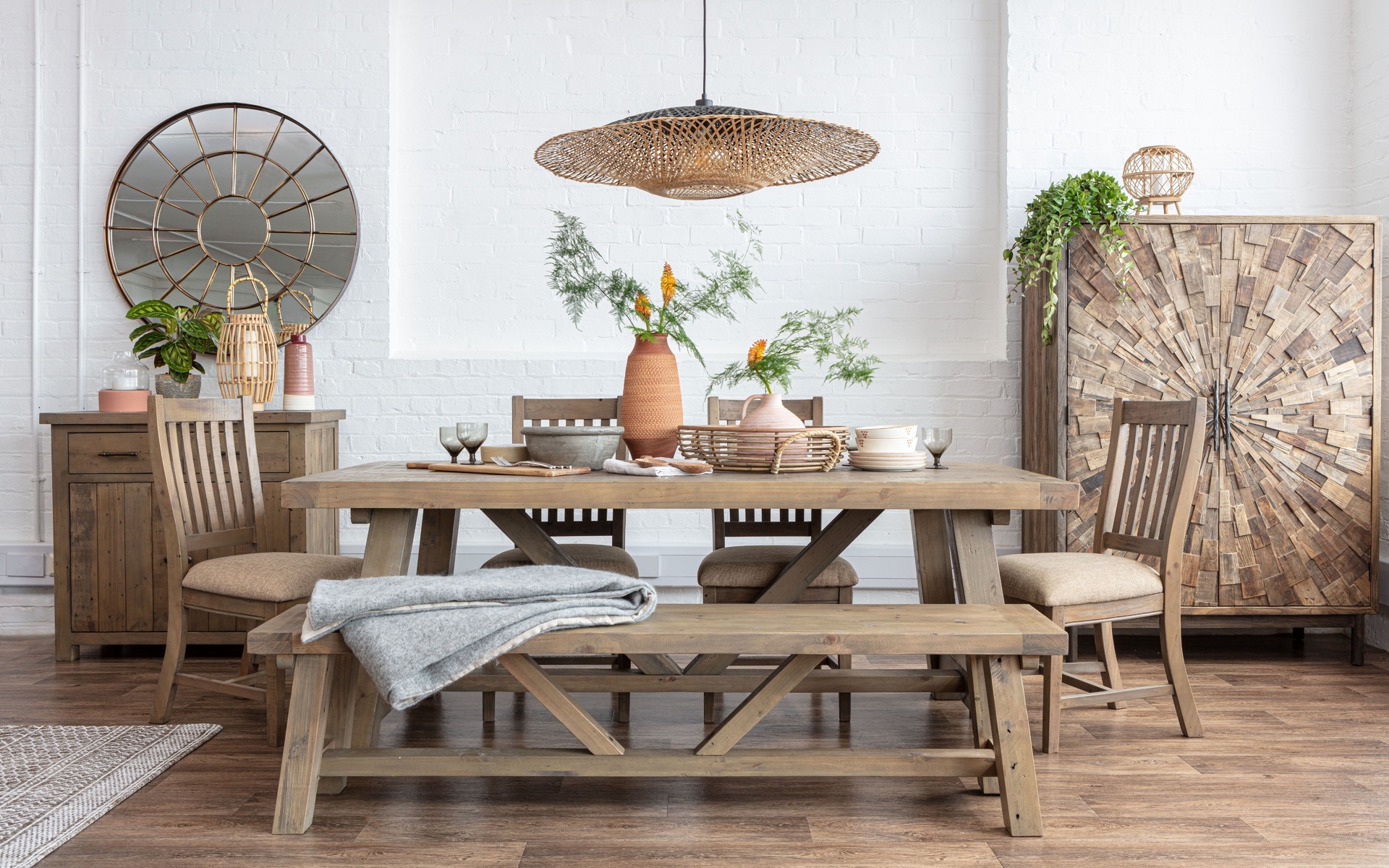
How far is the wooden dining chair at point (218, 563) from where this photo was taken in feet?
8.31

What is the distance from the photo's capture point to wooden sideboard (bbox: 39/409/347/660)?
137 inches

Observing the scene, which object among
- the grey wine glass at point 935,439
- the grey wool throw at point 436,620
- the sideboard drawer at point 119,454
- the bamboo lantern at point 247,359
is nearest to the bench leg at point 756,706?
the grey wool throw at point 436,620

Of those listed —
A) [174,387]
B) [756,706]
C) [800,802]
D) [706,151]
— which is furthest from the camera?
[174,387]

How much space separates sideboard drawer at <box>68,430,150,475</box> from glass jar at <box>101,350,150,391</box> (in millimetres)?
209

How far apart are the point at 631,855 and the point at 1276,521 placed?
2.74 metres

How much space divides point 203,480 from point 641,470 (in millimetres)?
1388

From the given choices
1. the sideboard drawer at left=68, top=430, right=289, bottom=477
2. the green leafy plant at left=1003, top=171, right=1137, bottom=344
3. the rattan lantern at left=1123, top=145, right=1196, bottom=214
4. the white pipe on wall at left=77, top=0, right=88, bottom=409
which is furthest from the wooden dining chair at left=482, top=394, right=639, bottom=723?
the rattan lantern at left=1123, top=145, right=1196, bottom=214

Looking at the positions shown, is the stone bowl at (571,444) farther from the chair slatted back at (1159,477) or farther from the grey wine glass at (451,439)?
the chair slatted back at (1159,477)

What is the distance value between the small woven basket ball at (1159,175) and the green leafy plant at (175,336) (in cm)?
352

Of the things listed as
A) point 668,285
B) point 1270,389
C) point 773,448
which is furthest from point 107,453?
point 1270,389

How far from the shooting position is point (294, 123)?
4039 mm

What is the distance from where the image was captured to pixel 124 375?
12.1ft

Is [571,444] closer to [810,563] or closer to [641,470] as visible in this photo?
[641,470]

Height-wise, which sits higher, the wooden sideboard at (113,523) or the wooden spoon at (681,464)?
the wooden spoon at (681,464)
